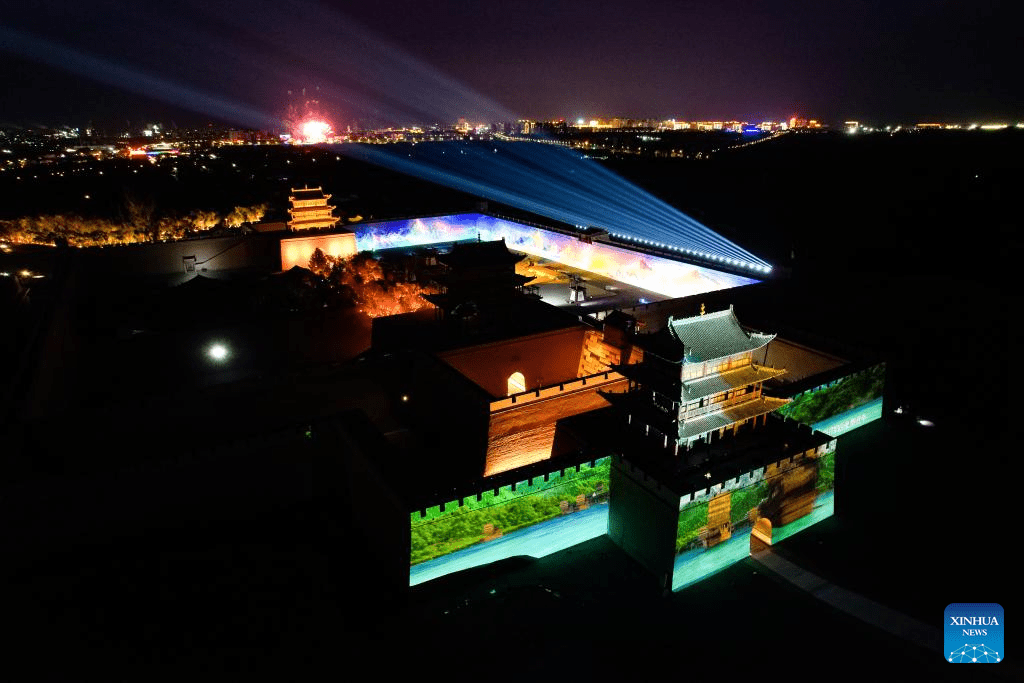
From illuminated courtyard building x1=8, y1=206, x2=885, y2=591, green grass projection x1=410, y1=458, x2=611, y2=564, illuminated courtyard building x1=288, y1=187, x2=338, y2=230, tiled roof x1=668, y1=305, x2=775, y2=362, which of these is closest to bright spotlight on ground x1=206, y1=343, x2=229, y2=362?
illuminated courtyard building x1=8, y1=206, x2=885, y2=591

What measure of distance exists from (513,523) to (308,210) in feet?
74.0

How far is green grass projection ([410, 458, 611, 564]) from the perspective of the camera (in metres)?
9.93

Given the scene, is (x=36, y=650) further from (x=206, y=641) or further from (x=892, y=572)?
(x=892, y=572)

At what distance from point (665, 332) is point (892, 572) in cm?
535

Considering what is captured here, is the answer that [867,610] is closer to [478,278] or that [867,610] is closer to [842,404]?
[842,404]

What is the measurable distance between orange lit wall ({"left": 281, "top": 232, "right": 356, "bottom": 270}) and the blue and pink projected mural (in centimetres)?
361

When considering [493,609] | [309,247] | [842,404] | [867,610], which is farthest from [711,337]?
[309,247]

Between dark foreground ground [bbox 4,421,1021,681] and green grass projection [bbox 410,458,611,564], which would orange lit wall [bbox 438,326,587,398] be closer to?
green grass projection [bbox 410,458,611,564]

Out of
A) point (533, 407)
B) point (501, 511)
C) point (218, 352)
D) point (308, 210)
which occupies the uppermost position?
point (308, 210)

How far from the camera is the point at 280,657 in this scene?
344 inches

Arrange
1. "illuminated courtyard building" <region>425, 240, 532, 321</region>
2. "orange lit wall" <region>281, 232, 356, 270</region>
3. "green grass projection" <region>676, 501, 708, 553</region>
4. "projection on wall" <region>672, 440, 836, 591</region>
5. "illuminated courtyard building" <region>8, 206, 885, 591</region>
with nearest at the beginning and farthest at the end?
"green grass projection" <region>676, 501, 708, 553</region> → "projection on wall" <region>672, 440, 836, 591</region> → "illuminated courtyard building" <region>8, 206, 885, 591</region> → "illuminated courtyard building" <region>425, 240, 532, 321</region> → "orange lit wall" <region>281, 232, 356, 270</region>

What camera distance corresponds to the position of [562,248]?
99.6 feet

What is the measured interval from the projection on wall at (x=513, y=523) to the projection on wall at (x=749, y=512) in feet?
6.20

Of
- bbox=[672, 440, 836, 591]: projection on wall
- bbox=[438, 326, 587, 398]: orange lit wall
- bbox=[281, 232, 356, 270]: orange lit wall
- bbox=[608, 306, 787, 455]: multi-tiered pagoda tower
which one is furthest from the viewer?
bbox=[281, 232, 356, 270]: orange lit wall
